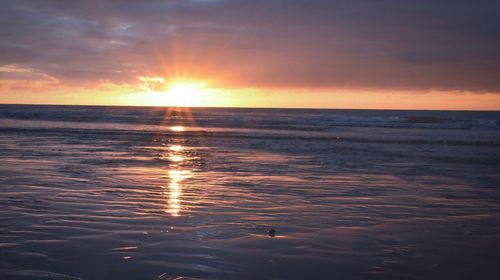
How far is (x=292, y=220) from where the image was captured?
22.5 feet

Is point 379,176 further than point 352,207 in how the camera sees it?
Yes

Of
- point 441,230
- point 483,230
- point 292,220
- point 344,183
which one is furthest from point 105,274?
point 344,183

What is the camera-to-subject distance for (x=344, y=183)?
10.7m

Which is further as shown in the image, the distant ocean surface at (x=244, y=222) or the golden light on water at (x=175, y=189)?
the golden light on water at (x=175, y=189)

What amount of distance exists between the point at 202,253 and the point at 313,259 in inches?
48.6

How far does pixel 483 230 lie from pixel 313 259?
9.92 ft

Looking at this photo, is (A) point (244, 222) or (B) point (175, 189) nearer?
(A) point (244, 222)

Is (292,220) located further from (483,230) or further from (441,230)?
(483,230)

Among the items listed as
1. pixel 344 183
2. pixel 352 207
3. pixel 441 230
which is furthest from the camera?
pixel 344 183

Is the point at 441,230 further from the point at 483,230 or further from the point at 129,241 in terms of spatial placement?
the point at 129,241

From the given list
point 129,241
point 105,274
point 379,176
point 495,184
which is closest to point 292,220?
point 129,241

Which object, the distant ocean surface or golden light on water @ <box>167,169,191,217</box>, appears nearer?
the distant ocean surface

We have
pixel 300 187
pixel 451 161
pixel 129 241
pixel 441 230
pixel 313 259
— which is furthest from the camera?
pixel 451 161

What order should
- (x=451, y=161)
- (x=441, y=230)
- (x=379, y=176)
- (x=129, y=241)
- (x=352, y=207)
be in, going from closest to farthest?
1. (x=129, y=241)
2. (x=441, y=230)
3. (x=352, y=207)
4. (x=379, y=176)
5. (x=451, y=161)
